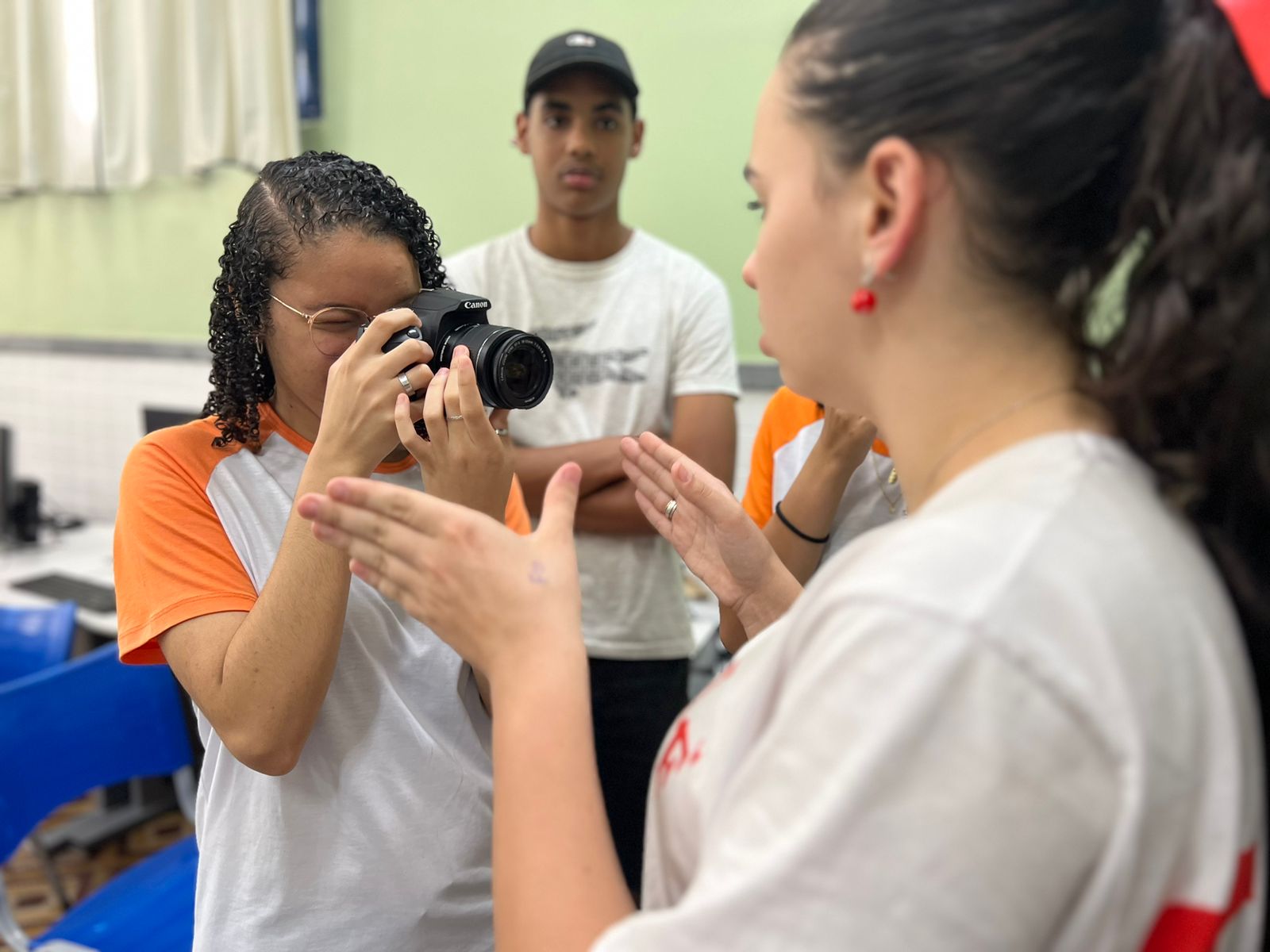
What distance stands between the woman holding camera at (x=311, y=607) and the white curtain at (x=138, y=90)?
2323 millimetres

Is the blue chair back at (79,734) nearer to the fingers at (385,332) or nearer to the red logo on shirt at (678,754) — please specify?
the fingers at (385,332)

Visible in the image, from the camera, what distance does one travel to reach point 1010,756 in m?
0.45

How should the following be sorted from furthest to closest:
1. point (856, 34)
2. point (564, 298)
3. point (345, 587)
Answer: point (564, 298) → point (345, 587) → point (856, 34)

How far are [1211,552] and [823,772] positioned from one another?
26cm

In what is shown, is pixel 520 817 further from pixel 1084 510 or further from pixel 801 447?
pixel 801 447

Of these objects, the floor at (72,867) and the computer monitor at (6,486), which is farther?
the computer monitor at (6,486)

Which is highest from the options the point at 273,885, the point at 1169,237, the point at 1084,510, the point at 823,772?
the point at 1169,237

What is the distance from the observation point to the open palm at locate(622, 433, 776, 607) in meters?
1.00

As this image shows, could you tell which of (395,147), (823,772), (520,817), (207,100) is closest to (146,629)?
(520,817)

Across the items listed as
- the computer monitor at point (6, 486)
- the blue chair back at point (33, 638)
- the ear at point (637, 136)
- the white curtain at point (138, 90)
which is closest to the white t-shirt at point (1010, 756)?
the ear at point (637, 136)

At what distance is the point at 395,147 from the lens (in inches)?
121

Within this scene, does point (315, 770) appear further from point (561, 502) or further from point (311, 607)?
point (561, 502)

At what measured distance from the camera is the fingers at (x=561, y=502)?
2.39ft

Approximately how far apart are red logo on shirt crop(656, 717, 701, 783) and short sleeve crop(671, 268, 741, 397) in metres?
1.27
